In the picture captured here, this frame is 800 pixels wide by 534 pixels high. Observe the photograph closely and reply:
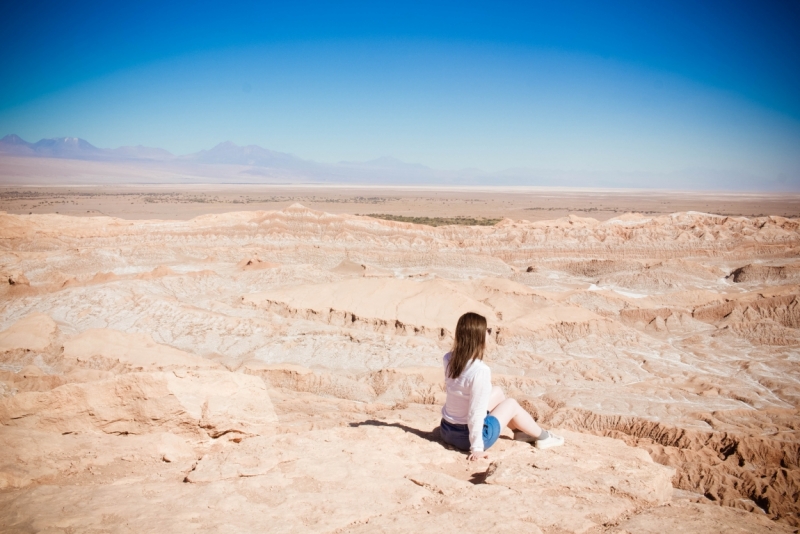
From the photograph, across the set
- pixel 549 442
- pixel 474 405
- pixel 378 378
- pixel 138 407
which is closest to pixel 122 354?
pixel 378 378

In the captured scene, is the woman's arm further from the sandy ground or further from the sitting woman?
the sandy ground

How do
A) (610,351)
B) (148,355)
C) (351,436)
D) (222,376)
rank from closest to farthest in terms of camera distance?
(351,436), (222,376), (148,355), (610,351)

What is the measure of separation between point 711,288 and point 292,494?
2298cm

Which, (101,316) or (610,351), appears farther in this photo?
(101,316)

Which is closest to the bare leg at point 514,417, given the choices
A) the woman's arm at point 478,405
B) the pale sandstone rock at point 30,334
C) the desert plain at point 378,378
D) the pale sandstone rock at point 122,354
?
the desert plain at point 378,378

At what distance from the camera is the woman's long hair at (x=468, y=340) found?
403cm

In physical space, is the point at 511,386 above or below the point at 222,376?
below

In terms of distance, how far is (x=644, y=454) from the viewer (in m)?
4.54

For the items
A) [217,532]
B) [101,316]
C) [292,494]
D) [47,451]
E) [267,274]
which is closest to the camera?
[217,532]

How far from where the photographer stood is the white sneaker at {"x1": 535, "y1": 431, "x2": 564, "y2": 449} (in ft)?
14.4

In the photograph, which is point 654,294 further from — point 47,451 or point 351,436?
point 47,451

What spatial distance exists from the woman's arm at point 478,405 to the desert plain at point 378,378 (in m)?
0.19

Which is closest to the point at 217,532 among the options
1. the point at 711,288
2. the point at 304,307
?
the point at 304,307

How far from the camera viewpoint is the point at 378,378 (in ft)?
36.0
